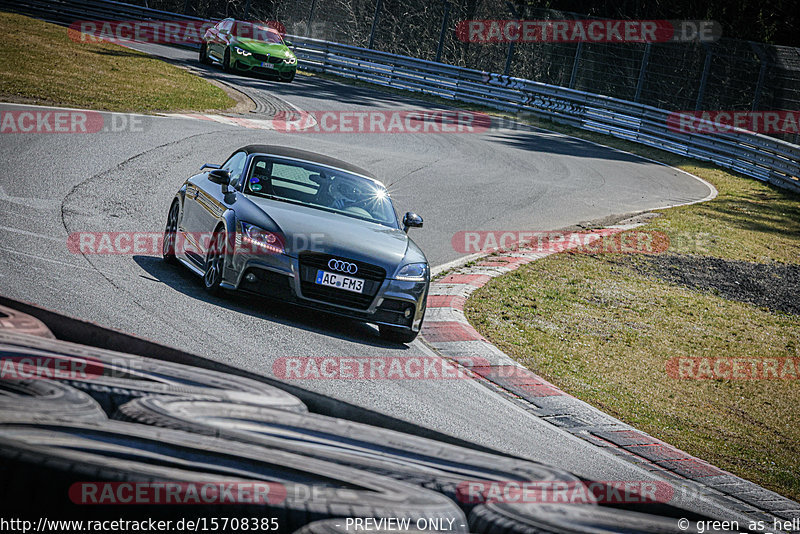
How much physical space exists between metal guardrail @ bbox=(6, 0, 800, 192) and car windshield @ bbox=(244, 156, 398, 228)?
651 inches

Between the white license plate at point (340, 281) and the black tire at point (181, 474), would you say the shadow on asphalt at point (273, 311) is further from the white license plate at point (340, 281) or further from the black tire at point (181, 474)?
the black tire at point (181, 474)

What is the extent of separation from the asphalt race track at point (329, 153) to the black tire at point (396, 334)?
0.30ft

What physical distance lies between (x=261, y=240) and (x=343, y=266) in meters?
0.78

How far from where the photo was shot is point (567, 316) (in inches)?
416

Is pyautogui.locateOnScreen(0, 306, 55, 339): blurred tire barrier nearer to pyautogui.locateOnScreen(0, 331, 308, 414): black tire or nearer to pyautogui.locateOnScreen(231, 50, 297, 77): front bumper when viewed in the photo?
pyautogui.locateOnScreen(0, 331, 308, 414): black tire

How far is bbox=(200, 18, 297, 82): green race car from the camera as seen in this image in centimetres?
2805

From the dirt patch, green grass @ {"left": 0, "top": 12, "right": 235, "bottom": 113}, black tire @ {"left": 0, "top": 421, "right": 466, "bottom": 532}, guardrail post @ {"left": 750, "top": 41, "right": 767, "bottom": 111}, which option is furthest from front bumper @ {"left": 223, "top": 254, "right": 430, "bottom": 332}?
guardrail post @ {"left": 750, "top": 41, "right": 767, "bottom": 111}

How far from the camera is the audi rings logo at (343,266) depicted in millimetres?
7842

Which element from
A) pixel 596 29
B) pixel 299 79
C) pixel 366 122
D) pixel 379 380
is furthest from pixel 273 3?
pixel 379 380

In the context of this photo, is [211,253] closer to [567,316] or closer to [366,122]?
[567,316]

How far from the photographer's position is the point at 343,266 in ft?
25.8

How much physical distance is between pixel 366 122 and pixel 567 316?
44.6ft

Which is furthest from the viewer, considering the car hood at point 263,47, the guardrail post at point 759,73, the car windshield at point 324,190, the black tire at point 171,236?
the car hood at point 263,47

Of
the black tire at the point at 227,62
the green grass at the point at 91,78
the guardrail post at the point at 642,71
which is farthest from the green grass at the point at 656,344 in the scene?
the black tire at the point at 227,62
